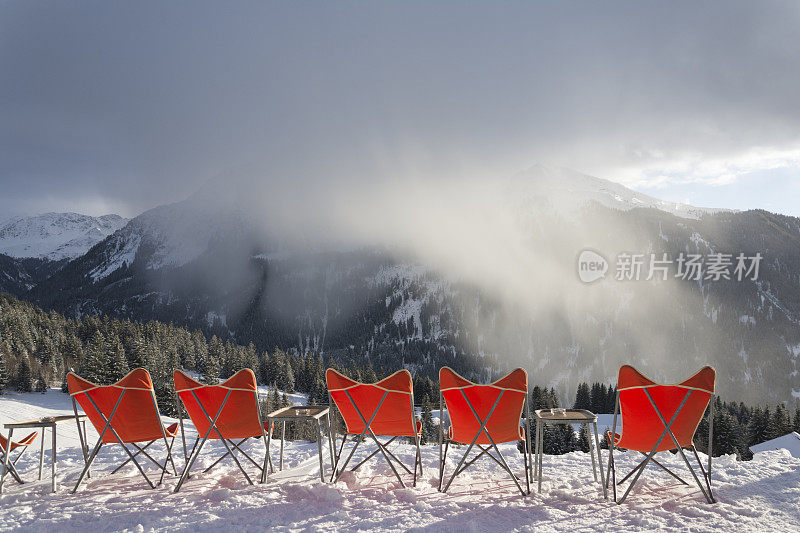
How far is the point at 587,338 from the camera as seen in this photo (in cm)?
18375

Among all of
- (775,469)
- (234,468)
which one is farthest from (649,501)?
(234,468)

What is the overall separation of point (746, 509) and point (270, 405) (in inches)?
1837

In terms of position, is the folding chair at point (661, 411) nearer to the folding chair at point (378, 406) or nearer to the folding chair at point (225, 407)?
the folding chair at point (378, 406)

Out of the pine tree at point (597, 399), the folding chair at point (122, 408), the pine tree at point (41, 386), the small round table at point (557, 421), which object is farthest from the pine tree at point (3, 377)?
the pine tree at point (597, 399)

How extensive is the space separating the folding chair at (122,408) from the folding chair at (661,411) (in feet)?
20.8

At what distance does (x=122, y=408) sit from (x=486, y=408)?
5.13 metres

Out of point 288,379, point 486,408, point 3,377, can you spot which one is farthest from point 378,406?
point 288,379

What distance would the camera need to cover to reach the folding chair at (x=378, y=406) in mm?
6027

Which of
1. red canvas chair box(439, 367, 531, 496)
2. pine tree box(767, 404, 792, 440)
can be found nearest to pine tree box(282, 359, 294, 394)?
pine tree box(767, 404, 792, 440)

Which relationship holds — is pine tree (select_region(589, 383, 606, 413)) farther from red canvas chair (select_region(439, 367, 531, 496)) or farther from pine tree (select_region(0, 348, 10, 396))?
red canvas chair (select_region(439, 367, 531, 496))

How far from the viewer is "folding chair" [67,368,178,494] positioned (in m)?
6.06

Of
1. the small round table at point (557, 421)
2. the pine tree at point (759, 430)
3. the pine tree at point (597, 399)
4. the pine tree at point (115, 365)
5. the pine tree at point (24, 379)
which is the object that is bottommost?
the pine tree at point (597, 399)

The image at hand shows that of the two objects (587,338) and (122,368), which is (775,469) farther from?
(587,338)

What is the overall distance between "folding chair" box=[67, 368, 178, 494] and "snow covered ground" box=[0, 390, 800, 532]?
27.7 inches
